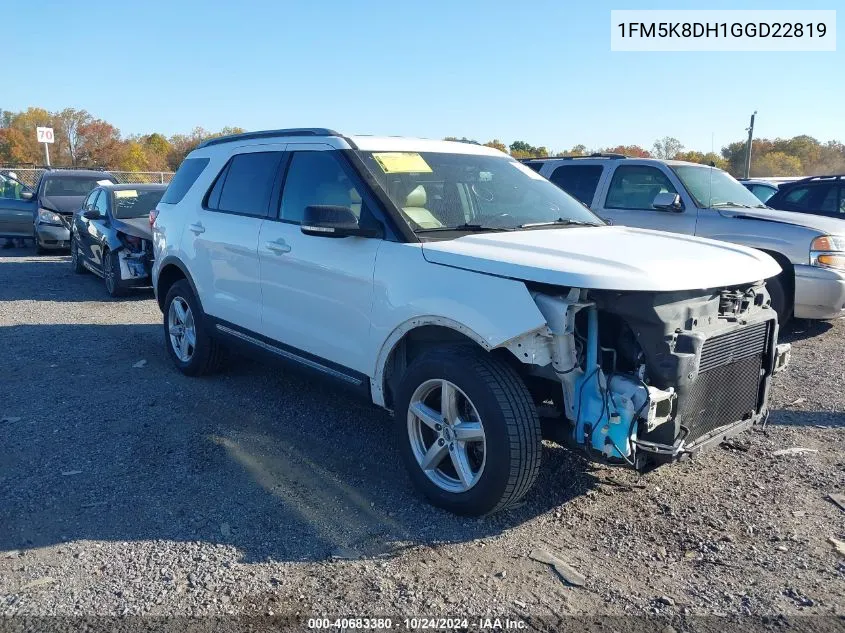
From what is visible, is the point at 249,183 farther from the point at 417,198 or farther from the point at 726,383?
the point at 726,383

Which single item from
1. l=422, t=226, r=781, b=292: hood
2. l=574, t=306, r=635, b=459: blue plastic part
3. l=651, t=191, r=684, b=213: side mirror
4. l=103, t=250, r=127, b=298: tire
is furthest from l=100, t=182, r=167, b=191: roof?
l=574, t=306, r=635, b=459: blue plastic part

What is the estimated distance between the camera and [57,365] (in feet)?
21.9

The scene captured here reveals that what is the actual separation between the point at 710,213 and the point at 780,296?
11.2 feet

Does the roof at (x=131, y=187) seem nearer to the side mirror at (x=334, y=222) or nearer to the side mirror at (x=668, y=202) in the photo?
the side mirror at (x=668, y=202)

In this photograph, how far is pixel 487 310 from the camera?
138 inches

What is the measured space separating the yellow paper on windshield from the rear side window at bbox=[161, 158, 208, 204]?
2246mm

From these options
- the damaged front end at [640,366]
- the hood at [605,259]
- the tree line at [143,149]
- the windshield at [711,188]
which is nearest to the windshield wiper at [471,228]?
the hood at [605,259]

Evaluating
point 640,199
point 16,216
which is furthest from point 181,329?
point 16,216

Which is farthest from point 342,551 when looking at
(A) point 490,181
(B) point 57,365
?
(B) point 57,365

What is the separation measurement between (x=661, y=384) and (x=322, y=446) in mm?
2307

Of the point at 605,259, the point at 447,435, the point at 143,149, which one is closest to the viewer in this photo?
the point at 605,259

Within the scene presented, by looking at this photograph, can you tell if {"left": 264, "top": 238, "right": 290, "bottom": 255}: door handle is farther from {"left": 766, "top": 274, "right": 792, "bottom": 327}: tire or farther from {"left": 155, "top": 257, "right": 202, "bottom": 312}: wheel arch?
{"left": 766, "top": 274, "right": 792, "bottom": 327}: tire

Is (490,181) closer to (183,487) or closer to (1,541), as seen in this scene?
(183,487)

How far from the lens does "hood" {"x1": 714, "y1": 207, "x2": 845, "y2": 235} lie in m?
7.57
